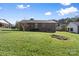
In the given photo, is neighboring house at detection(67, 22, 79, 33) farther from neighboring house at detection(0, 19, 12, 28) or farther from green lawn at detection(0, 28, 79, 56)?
neighboring house at detection(0, 19, 12, 28)

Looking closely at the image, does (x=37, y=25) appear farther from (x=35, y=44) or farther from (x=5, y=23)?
(x=5, y=23)

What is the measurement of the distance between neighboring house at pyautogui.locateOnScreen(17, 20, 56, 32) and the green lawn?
110mm

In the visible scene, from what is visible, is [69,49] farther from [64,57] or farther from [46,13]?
[46,13]

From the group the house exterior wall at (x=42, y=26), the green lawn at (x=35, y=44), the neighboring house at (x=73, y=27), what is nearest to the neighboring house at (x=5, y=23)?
the green lawn at (x=35, y=44)

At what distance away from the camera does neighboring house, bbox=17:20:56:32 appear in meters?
5.27

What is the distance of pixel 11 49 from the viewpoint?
5.13m

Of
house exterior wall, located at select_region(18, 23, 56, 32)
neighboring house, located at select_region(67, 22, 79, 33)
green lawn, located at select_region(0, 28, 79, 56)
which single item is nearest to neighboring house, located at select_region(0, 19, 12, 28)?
green lawn, located at select_region(0, 28, 79, 56)

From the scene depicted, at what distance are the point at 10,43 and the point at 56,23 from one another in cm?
108

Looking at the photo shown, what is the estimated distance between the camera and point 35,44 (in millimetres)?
5211

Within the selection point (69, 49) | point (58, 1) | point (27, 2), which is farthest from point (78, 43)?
point (27, 2)

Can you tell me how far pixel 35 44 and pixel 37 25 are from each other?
43 cm

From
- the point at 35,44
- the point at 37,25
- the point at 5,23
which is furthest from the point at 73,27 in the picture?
the point at 5,23

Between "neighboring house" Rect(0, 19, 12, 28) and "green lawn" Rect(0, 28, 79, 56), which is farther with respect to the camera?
"neighboring house" Rect(0, 19, 12, 28)

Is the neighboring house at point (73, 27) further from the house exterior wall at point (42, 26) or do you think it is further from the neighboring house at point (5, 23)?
the neighboring house at point (5, 23)
